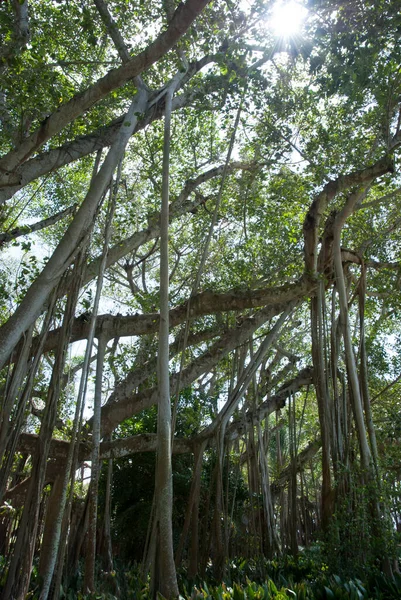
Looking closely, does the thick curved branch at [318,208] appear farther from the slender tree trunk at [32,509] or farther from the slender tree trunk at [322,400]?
the slender tree trunk at [32,509]

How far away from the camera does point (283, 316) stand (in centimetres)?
558

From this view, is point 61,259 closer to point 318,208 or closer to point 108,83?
point 108,83

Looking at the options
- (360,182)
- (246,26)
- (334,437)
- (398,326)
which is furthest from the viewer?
(398,326)

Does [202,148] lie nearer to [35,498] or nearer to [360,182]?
[360,182]

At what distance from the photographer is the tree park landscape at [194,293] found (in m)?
3.28

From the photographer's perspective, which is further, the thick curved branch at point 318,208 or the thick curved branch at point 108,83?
the thick curved branch at point 318,208

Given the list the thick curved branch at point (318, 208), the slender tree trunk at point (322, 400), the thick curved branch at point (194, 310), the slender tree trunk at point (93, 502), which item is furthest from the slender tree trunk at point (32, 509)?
the thick curved branch at point (318, 208)

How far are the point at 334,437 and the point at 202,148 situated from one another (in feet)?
15.3

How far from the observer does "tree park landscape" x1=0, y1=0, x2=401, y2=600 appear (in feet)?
10.8

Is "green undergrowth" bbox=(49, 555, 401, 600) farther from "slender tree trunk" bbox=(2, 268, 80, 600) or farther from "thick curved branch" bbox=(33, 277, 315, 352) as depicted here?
"thick curved branch" bbox=(33, 277, 315, 352)

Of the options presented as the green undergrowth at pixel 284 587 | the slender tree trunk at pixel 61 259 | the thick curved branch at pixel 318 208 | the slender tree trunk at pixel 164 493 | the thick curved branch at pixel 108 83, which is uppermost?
the thick curved branch at pixel 318 208

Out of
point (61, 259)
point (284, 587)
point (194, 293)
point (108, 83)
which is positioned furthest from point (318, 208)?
point (284, 587)

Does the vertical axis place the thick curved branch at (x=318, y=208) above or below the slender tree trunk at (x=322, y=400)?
above

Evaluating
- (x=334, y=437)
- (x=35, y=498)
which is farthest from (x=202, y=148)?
(x=35, y=498)
